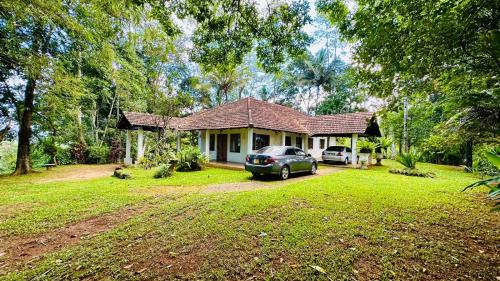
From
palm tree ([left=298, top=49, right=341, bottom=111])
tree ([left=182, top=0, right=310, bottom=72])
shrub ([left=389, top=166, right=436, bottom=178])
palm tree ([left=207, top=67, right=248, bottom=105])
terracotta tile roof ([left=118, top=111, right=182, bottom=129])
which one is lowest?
shrub ([left=389, top=166, right=436, bottom=178])

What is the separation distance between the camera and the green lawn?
2814 millimetres

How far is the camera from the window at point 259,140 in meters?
16.4

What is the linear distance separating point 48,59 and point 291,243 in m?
11.7

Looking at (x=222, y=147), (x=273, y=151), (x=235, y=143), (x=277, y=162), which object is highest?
(x=235, y=143)

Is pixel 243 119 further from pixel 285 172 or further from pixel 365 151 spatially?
pixel 365 151

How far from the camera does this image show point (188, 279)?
8.76ft

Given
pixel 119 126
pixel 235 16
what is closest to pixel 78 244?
pixel 235 16

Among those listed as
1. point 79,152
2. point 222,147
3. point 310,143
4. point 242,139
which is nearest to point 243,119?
point 242,139

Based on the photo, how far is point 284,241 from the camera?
11.8ft

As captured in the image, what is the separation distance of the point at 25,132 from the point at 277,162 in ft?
45.2

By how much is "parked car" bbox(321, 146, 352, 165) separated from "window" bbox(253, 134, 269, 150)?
5437 millimetres

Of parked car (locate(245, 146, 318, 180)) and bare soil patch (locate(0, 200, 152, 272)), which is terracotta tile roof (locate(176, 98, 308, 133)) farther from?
bare soil patch (locate(0, 200, 152, 272))

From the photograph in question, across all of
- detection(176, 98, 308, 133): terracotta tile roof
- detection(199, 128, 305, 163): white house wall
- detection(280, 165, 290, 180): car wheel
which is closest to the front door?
detection(199, 128, 305, 163): white house wall

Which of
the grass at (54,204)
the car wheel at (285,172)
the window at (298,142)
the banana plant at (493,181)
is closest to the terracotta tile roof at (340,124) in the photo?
the window at (298,142)
